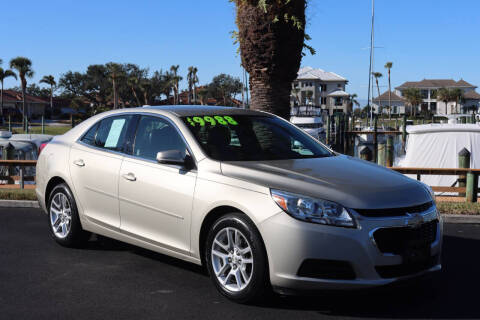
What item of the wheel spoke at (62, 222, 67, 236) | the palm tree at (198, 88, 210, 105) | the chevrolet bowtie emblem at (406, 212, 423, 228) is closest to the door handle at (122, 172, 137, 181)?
the wheel spoke at (62, 222, 67, 236)

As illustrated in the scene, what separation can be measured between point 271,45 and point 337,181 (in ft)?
23.3

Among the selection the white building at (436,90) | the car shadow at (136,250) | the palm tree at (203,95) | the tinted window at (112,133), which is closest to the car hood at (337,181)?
the car shadow at (136,250)

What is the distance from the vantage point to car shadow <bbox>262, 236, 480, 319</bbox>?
4691 mm

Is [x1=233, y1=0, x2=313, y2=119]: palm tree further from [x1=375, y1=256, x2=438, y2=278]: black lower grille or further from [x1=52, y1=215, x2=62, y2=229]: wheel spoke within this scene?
[x1=375, y1=256, x2=438, y2=278]: black lower grille

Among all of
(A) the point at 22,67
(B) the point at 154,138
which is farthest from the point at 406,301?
(A) the point at 22,67

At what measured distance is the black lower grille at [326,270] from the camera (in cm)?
449

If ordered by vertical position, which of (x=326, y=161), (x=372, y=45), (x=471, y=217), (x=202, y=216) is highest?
(x=372, y=45)

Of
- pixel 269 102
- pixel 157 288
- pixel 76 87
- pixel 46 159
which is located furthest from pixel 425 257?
Answer: pixel 76 87

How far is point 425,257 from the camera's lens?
4.83 metres

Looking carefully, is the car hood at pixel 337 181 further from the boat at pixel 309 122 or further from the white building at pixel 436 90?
the white building at pixel 436 90

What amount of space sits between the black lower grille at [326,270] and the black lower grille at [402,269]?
23 cm

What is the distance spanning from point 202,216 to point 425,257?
1850 millimetres

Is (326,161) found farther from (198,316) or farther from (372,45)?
(372,45)

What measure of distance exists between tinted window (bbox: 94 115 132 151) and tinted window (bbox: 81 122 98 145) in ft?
0.23
